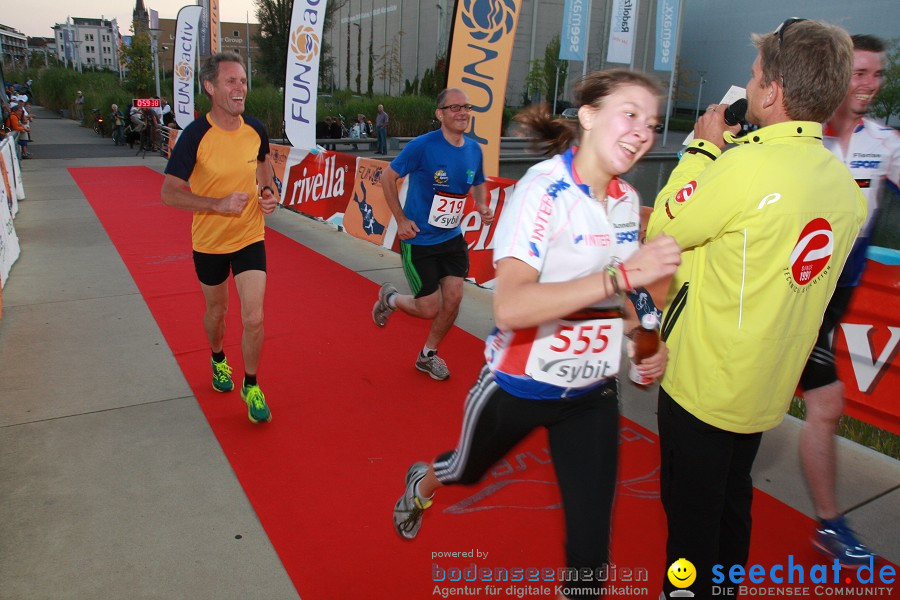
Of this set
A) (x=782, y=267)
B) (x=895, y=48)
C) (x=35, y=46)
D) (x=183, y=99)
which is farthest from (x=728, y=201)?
(x=35, y=46)

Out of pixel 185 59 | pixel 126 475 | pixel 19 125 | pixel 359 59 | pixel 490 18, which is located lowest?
pixel 126 475

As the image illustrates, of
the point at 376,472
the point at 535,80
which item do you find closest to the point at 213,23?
the point at 376,472

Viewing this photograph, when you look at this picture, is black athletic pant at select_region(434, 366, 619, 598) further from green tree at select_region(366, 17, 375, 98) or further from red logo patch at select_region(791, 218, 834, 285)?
green tree at select_region(366, 17, 375, 98)

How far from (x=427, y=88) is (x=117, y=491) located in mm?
43749

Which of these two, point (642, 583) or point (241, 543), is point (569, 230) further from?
point (241, 543)

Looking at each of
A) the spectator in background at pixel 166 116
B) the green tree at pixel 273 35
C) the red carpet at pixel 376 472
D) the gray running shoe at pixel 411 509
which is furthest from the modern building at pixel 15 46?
the gray running shoe at pixel 411 509

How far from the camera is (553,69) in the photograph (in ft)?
150

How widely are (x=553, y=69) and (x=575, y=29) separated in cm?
1911

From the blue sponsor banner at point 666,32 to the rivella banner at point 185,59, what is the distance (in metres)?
19.8

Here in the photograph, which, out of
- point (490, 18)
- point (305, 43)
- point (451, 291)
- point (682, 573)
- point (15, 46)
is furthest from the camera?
point (15, 46)

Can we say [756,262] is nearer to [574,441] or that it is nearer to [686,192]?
[686,192]

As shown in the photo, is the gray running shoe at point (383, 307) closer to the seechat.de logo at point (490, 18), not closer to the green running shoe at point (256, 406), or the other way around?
the green running shoe at point (256, 406)

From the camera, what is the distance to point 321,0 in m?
11.5

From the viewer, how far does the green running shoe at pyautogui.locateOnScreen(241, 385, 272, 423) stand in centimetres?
410
